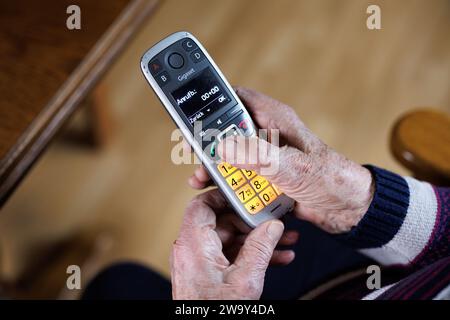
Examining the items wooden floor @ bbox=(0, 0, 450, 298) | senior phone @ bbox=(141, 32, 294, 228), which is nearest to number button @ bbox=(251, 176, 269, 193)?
senior phone @ bbox=(141, 32, 294, 228)

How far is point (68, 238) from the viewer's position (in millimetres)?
1097

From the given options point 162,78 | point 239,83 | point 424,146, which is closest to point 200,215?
point 162,78

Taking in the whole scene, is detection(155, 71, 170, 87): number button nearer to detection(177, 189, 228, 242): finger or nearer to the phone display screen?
the phone display screen

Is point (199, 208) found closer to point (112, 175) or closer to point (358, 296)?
point (358, 296)

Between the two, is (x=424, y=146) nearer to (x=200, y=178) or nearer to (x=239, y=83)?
(x=200, y=178)

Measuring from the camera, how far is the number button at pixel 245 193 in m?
0.60

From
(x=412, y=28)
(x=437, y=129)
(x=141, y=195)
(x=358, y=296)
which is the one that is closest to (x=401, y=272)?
(x=358, y=296)

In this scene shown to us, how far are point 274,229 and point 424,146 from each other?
10.0 inches

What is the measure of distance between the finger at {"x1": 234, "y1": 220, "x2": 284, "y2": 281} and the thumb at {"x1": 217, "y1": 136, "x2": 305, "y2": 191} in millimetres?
56

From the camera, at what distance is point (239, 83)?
130 centimetres

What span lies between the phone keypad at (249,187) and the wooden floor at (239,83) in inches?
20.6

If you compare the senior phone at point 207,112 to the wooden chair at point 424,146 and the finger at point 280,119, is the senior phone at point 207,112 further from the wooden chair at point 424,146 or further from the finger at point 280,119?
the wooden chair at point 424,146

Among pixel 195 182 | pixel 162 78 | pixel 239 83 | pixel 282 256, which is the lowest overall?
pixel 282 256
